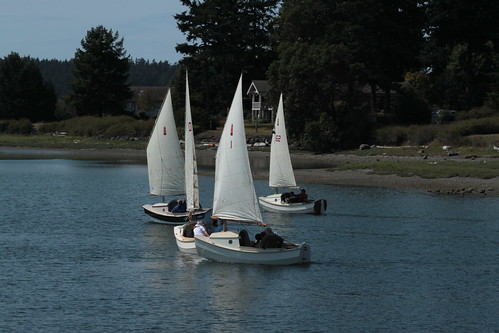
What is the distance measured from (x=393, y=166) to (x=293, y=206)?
97.0ft

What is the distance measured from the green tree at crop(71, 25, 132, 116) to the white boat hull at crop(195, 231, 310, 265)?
132 meters

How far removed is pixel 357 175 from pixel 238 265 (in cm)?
4760

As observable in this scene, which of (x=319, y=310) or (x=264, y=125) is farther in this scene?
(x=264, y=125)

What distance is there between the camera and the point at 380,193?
78.4 m

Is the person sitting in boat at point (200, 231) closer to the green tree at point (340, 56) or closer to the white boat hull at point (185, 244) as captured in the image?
the white boat hull at point (185, 244)

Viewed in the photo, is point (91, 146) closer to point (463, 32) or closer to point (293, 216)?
point (463, 32)

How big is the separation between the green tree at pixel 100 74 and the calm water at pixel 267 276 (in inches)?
4160

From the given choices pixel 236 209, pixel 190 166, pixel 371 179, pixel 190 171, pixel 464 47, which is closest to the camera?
pixel 236 209

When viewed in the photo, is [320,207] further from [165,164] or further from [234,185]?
[234,185]

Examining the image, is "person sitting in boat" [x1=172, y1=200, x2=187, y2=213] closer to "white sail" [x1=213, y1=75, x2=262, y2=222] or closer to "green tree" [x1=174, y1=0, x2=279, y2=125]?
"white sail" [x1=213, y1=75, x2=262, y2=222]

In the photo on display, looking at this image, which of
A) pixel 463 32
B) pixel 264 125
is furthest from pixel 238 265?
pixel 264 125

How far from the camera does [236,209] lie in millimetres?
46875

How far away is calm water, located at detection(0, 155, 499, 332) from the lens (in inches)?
1403

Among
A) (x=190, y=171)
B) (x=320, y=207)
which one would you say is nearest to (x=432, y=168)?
(x=320, y=207)
